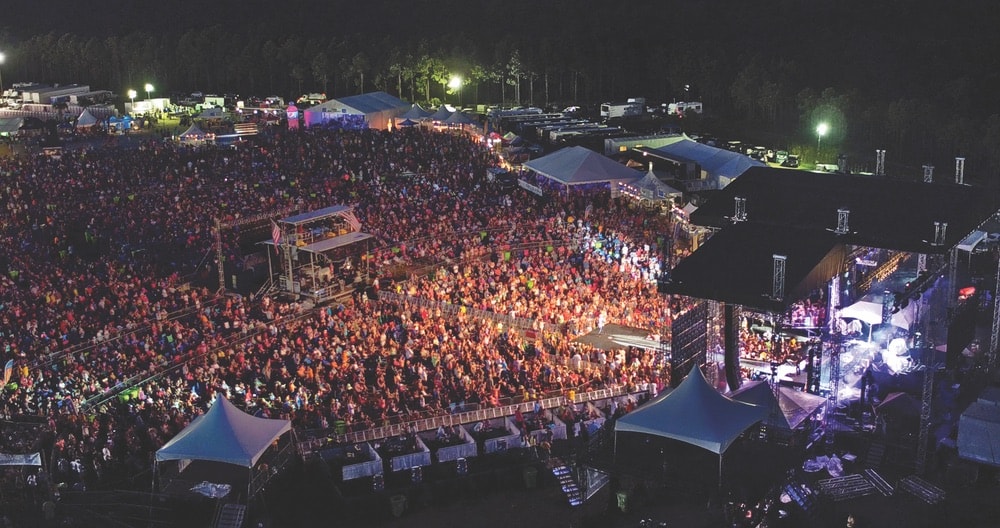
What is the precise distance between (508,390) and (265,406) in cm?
431

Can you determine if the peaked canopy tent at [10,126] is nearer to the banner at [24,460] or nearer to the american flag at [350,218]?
the american flag at [350,218]

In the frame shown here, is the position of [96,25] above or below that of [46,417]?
above

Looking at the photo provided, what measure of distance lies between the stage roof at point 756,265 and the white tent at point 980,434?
327 centimetres

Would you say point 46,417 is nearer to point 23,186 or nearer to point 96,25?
point 23,186

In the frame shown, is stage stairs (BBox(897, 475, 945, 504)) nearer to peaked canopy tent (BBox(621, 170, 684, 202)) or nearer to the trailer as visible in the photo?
peaked canopy tent (BBox(621, 170, 684, 202))

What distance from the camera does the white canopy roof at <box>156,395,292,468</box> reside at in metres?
14.7

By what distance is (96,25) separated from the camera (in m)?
127

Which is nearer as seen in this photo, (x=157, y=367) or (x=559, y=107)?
(x=157, y=367)

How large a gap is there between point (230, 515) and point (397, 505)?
2.43m

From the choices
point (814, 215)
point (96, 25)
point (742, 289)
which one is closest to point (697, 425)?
point (742, 289)

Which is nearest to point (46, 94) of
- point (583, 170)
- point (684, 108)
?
point (684, 108)

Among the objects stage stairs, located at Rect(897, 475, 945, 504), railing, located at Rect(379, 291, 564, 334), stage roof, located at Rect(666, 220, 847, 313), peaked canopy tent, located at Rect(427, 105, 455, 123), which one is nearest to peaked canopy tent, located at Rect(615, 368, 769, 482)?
stage roof, located at Rect(666, 220, 847, 313)

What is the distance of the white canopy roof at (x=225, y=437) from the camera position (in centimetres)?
1466

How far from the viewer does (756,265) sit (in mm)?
17375
